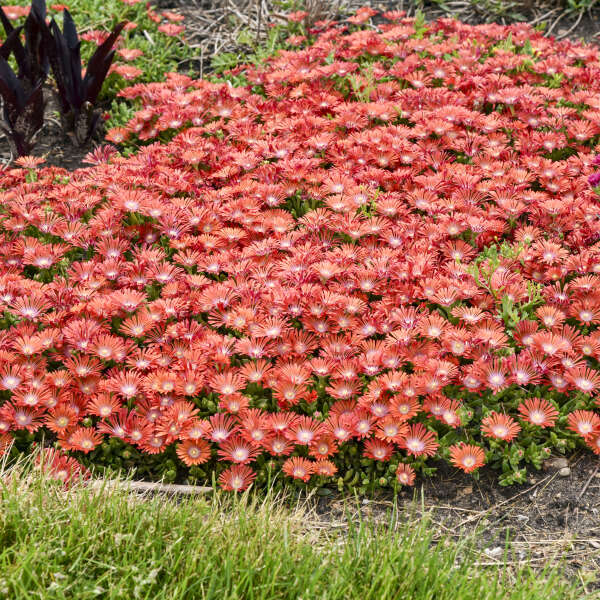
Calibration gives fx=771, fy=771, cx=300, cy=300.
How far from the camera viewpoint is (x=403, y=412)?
261 centimetres

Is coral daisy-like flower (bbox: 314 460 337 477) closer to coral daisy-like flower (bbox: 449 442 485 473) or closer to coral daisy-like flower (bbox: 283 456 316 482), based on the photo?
coral daisy-like flower (bbox: 283 456 316 482)

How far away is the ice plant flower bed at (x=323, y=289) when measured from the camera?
264 centimetres

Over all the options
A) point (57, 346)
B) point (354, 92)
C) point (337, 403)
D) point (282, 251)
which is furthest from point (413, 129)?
point (57, 346)

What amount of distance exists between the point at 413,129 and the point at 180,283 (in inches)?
65.9

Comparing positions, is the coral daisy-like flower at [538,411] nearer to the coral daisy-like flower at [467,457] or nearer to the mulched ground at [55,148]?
the coral daisy-like flower at [467,457]

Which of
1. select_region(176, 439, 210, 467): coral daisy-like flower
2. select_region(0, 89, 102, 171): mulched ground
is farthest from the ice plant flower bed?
select_region(0, 89, 102, 171): mulched ground

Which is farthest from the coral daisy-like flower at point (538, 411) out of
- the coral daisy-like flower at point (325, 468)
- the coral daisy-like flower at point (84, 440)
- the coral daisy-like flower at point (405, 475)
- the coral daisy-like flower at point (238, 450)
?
the coral daisy-like flower at point (84, 440)

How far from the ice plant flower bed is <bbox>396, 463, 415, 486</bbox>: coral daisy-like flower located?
0.03ft

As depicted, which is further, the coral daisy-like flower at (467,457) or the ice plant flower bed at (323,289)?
the ice plant flower bed at (323,289)

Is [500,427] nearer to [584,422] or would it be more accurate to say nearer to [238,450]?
[584,422]

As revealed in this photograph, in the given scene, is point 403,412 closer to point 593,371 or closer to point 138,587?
point 593,371

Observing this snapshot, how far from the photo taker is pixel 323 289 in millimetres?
3074

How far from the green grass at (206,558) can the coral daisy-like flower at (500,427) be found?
398mm

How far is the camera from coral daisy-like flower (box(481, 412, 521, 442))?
255 cm
